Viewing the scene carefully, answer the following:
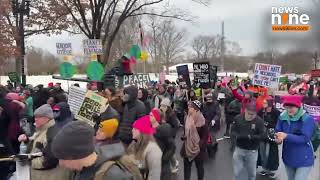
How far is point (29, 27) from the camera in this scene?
2800 cm

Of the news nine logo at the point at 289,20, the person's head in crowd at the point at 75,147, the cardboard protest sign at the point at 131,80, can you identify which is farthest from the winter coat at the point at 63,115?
the news nine logo at the point at 289,20

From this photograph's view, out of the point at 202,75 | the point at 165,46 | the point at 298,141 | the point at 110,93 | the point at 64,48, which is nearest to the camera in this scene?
the point at 298,141

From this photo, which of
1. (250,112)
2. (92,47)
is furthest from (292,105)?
(92,47)

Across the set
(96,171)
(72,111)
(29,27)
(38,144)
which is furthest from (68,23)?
(96,171)

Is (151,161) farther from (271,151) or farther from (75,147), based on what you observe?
(271,151)

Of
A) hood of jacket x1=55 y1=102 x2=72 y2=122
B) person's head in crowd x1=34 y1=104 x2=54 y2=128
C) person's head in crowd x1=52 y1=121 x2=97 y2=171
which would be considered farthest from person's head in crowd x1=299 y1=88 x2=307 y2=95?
person's head in crowd x1=52 y1=121 x2=97 y2=171

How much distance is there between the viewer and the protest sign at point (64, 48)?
1650 cm

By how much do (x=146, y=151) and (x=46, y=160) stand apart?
1.13 metres

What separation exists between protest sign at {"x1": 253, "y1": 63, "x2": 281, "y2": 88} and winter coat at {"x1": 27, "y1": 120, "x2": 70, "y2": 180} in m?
7.70

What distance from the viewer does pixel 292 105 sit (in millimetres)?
6746

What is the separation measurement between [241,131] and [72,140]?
5.08m

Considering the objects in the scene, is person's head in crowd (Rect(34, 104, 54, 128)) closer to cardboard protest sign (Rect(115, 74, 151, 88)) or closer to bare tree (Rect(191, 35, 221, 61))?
cardboard protest sign (Rect(115, 74, 151, 88))

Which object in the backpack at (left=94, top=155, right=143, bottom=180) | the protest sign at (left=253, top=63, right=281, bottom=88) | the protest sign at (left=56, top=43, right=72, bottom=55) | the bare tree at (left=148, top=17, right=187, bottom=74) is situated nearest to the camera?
Result: the backpack at (left=94, top=155, right=143, bottom=180)

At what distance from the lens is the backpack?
126 inches
